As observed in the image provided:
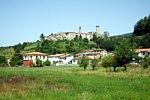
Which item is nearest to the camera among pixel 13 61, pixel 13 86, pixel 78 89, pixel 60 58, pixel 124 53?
pixel 78 89

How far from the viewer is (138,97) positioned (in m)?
13.4

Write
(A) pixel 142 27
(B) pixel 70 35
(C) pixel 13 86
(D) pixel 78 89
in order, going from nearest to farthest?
1. (D) pixel 78 89
2. (C) pixel 13 86
3. (A) pixel 142 27
4. (B) pixel 70 35

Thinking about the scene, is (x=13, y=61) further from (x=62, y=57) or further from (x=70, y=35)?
(x=70, y=35)

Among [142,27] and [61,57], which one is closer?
[61,57]

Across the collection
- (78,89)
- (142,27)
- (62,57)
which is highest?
(142,27)

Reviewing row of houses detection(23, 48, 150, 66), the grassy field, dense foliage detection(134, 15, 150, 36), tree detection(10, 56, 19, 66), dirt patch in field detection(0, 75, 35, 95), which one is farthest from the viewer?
dense foliage detection(134, 15, 150, 36)

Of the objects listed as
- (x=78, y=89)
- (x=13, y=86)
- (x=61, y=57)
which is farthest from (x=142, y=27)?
(x=78, y=89)

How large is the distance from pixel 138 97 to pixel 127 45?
26.8m

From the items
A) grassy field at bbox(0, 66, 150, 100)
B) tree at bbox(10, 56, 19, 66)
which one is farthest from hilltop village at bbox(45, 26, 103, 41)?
grassy field at bbox(0, 66, 150, 100)

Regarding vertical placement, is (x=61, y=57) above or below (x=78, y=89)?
above

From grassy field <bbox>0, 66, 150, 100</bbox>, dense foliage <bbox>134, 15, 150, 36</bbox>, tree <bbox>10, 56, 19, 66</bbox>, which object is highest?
dense foliage <bbox>134, 15, 150, 36</bbox>

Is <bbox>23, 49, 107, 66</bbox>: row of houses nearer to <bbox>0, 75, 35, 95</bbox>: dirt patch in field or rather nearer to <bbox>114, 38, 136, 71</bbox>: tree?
<bbox>114, 38, 136, 71</bbox>: tree

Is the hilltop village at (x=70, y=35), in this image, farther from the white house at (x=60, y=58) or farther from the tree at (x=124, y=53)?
the tree at (x=124, y=53)


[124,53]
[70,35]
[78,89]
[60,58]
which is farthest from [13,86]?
[70,35]
